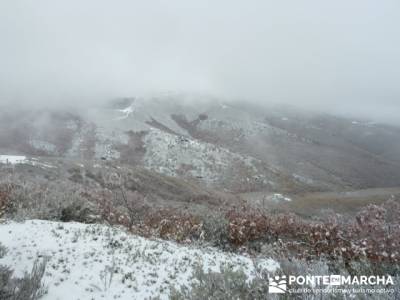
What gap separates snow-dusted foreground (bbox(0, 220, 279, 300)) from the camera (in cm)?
718

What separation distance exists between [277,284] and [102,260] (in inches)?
188

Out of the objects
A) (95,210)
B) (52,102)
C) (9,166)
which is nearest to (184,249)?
(95,210)

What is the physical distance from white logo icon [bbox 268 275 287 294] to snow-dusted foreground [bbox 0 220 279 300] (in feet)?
5.28

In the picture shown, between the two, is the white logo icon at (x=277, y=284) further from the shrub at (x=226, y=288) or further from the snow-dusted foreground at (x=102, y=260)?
the snow-dusted foreground at (x=102, y=260)

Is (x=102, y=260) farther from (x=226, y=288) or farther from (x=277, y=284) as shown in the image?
(x=277, y=284)

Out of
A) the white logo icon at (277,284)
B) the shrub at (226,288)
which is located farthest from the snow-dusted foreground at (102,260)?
the white logo icon at (277,284)

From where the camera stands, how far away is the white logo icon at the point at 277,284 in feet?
15.5

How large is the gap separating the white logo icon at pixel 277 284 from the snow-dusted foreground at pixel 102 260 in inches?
63.3

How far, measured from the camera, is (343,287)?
4.60 meters

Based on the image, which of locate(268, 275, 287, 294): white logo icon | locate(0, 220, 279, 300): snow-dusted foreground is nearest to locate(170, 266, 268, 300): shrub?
locate(268, 275, 287, 294): white logo icon

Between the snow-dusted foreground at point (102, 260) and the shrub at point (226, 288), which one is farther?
the snow-dusted foreground at point (102, 260)

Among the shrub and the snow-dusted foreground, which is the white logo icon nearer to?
the shrub

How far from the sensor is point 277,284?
4.81 metres

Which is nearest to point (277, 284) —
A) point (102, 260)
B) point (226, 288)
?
point (226, 288)
